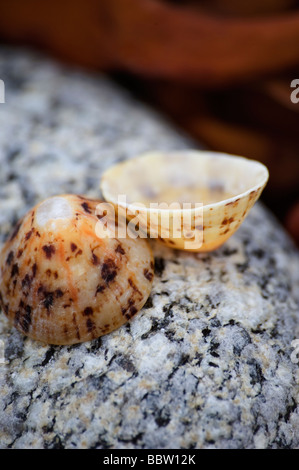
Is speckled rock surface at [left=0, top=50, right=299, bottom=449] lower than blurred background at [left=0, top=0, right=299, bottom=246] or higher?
lower

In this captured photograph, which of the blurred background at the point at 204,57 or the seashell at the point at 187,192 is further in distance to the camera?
the blurred background at the point at 204,57

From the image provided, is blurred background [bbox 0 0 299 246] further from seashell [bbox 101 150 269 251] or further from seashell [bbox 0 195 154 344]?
seashell [bbox 0 195 154 344]

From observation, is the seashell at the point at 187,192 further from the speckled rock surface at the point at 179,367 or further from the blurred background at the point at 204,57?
the blurred background at the point at 204,57

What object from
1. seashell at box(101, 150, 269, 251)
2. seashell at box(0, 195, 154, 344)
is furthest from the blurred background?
seashell at box(0, 195, 154, 344)

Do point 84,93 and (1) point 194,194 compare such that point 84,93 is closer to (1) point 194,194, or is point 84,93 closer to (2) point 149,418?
(1) point 194,194

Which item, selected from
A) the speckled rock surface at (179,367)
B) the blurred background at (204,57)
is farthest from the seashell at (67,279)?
the blurred background at (204,57)

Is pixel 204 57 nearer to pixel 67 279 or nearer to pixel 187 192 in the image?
pixel 187 192
